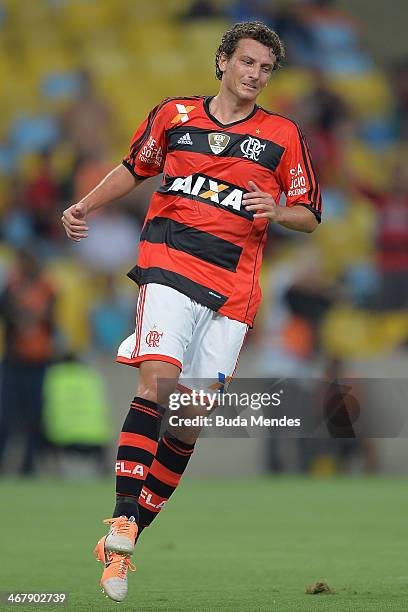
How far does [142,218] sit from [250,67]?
9261 millimetres

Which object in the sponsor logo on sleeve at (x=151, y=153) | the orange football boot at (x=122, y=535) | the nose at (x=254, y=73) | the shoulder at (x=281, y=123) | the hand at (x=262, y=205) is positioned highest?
the nose at (x=254, y=73)

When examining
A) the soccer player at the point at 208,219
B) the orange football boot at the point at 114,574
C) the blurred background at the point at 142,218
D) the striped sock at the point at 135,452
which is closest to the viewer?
the orange football boot at the point at 114,574

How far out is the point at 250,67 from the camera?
18.9ft

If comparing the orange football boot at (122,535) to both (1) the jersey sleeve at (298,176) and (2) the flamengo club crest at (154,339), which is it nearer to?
(2) the flamengo club crest at (154,339)

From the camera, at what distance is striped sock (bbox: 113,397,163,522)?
5.40 metres

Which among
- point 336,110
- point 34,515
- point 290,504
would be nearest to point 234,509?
point 290,504

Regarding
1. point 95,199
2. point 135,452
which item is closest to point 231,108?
point 95,199

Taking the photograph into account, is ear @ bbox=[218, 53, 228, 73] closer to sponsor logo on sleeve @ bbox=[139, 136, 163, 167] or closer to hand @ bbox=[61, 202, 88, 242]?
sponsor logo on sleeve @ bbox=[139, 136, 163, 167]

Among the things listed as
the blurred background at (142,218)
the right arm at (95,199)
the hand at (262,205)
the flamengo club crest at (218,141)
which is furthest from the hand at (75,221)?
the blurred background at (142,218)

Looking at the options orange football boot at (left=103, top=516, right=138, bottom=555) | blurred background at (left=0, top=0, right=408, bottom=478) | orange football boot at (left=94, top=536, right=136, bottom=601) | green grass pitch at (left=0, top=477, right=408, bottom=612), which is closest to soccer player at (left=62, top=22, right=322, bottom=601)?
orange football boot at (left=103, top=516, right=138, bottom=555)

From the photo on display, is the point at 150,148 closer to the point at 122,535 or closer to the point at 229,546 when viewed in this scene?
the point at 122,535

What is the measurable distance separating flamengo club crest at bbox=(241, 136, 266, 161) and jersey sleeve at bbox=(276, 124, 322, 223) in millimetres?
114

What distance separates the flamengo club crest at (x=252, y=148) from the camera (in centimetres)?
578

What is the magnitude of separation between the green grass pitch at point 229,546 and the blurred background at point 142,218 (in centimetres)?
121
